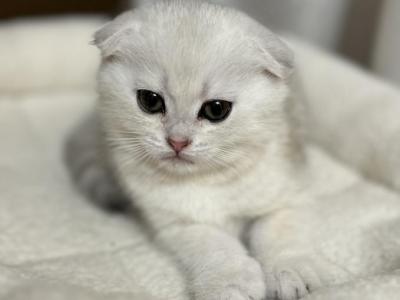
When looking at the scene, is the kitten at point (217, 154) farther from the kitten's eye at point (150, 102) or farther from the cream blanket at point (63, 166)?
the cream blanket at point (63, 166)

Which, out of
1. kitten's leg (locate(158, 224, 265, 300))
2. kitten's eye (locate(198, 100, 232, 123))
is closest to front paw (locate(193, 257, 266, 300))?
kitten's leg (locate(158, 224, 265, 300))

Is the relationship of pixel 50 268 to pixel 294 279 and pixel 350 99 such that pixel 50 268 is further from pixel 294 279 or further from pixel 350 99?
pixel 350 99

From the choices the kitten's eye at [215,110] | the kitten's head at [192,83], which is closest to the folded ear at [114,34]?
the kitten's head at [192,83]

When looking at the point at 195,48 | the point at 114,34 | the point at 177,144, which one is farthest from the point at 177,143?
the point at 114,34

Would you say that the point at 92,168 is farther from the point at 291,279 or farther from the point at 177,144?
the point at 291,279

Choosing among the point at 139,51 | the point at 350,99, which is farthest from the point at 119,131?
the point at 350,99

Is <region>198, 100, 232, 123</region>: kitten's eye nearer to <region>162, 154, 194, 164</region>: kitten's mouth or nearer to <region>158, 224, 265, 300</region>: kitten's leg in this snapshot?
<region>162, 154, 194, 164</region>: kitten's mouth

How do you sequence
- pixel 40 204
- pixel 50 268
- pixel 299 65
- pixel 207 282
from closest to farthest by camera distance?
1. pixel 207 282
2. pixel 50 268
3. pixel 40 204
4. pixel 299 65
